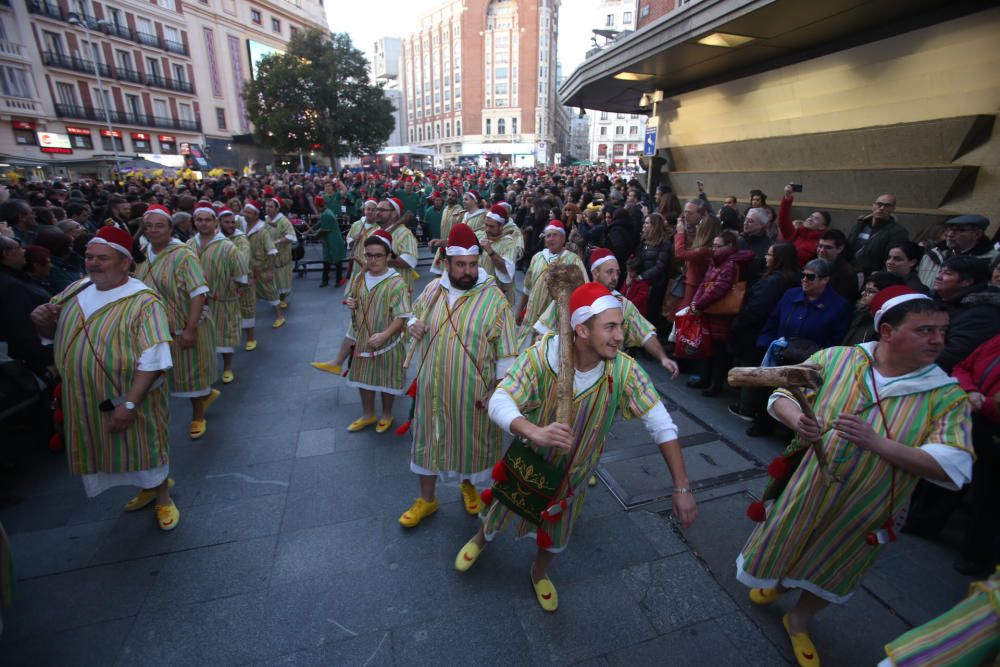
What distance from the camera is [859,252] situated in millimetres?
5168

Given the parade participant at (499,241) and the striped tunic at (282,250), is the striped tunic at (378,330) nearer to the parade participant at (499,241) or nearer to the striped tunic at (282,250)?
the parade participant at (499,241)

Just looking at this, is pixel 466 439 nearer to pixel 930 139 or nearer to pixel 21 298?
pixel 21 298

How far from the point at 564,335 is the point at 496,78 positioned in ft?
277

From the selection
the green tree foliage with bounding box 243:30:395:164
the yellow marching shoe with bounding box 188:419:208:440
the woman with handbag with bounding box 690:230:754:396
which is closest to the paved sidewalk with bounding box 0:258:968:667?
the yellow marching shoe with bounding box 188:419:208:440

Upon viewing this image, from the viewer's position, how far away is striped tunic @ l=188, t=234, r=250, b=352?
5.53m

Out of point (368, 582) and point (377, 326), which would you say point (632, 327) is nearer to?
point (377, 326)

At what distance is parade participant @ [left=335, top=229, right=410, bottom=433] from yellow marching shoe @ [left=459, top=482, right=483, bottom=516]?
139 centimetres

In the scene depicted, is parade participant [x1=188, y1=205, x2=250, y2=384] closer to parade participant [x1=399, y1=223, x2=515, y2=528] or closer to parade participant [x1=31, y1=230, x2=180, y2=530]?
parade participant [x1=31, y1=230, x2=180, y2=530]

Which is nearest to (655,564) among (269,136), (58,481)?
(58,481)

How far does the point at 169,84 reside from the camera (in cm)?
3631

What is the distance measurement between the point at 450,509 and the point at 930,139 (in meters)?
7.65

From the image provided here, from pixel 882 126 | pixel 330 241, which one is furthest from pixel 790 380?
pixel 330 241

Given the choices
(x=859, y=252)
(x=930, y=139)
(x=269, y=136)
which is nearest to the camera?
(x=859, y=252)

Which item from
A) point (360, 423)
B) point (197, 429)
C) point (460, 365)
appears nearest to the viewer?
point (460, 365)
